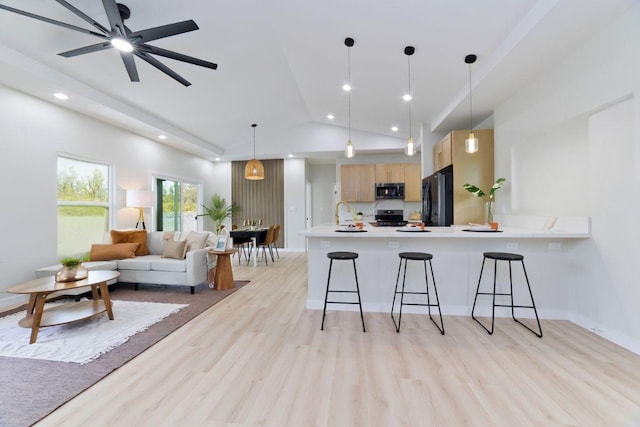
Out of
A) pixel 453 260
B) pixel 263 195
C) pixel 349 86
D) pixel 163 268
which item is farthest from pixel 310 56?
→ pixel 263 195

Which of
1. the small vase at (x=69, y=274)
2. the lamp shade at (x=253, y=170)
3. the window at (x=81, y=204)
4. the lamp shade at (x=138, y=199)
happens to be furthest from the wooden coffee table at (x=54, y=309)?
the lamp shade at (x=253, y=170)

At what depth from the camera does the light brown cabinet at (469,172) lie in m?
4.05

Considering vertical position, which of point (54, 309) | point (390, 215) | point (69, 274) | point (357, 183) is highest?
point (357, 183)

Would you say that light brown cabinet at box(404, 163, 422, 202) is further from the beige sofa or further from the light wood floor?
the beige sofa

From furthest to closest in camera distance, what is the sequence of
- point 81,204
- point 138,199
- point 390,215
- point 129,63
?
point 390,215 < point 138,199 < point 81,204 < point 129,63

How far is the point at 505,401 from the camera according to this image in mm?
1675

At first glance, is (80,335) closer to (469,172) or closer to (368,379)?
(368,379)

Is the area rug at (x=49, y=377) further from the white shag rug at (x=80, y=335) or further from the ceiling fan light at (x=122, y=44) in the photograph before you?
the ceiling fan light at (x=122, y=44)

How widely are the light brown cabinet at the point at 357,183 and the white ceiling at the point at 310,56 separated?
5.35 feet

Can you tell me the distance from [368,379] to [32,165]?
16.5ft

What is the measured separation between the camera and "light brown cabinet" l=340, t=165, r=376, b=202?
7004mm

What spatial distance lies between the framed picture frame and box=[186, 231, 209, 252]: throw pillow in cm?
24

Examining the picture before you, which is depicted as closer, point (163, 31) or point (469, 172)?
point (163, 31)

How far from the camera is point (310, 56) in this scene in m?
3.51
